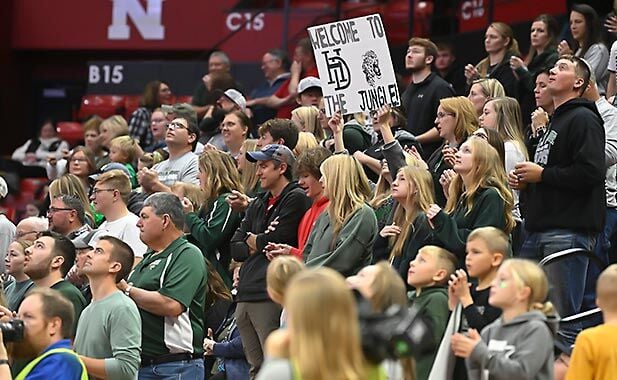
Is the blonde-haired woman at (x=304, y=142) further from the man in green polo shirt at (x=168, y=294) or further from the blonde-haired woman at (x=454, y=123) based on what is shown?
the man in green polo shirt at (x=168, y=294)

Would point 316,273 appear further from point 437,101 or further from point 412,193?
point 437,101

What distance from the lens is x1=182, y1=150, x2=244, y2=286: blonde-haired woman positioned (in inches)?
431

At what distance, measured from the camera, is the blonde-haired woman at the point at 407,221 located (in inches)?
357

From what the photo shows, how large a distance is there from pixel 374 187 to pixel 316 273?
5.37m

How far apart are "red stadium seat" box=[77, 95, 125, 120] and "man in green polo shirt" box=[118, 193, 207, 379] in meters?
10.3

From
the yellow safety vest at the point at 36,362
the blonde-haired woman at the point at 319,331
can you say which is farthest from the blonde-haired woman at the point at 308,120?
the blonde-haired woman at the point at 319,331

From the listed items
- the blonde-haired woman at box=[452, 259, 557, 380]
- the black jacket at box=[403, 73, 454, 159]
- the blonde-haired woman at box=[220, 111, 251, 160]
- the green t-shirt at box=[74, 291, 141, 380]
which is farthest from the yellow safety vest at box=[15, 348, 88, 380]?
the black jacket at box=[403, 73, 454, 159]

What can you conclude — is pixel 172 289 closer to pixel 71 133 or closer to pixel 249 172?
pixel 249 172

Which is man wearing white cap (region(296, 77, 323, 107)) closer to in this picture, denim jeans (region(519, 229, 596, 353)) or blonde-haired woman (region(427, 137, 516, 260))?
blonde-haired woman (region(427, 137, 516, 260))

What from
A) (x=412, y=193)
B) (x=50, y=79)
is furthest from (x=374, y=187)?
(x=50, y=79)

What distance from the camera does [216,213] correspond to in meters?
11.0

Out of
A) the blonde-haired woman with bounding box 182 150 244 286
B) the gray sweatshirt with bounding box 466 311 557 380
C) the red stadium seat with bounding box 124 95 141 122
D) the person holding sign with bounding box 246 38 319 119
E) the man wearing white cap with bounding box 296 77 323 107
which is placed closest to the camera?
the gray sweatshirt with bounding box 466 311 557 380

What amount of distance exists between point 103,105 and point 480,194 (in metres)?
11.6

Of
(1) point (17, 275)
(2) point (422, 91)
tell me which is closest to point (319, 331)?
(1) point (17, 275)
